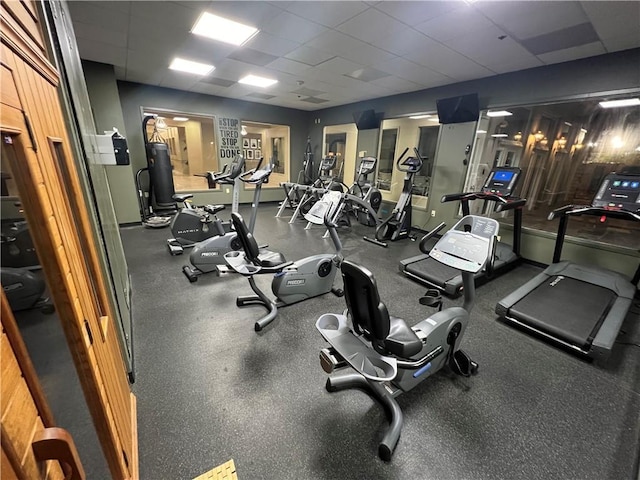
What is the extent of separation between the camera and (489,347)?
235 cm

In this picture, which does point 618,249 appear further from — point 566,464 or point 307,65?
point 307,65

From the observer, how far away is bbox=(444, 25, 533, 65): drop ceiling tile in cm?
291

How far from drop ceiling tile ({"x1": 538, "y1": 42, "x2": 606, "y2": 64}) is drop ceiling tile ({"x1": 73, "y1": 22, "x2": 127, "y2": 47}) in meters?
5.42

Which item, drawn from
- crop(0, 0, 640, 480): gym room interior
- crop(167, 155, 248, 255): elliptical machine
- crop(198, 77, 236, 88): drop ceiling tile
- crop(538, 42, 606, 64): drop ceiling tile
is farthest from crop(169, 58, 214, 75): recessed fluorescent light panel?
crop(538, 42, 606, 64): drop ceiling tile

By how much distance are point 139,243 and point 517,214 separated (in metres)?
6.18

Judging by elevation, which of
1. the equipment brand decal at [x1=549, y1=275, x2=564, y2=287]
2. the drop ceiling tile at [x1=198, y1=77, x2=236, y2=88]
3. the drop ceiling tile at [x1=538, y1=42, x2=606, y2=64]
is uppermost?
the drop ceiling tile at [x1=198, y1=77, x2=236, y2=88]

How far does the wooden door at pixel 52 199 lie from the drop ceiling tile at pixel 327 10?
Result: 2.26 metres

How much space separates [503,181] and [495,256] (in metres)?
1.19

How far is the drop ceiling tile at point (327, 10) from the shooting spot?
2416 mm

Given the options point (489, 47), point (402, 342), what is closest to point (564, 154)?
point (489, 47)

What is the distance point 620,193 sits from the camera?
2.95 meters

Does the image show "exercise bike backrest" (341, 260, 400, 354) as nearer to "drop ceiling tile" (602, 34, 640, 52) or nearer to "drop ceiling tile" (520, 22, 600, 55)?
"drop ceiling tile" (520, 22, 600, 55)

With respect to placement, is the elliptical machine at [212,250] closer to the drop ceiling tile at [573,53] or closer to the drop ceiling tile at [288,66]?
the drop ceiling tile at [288,66]

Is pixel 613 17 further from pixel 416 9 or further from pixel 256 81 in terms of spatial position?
pixel 256 81
